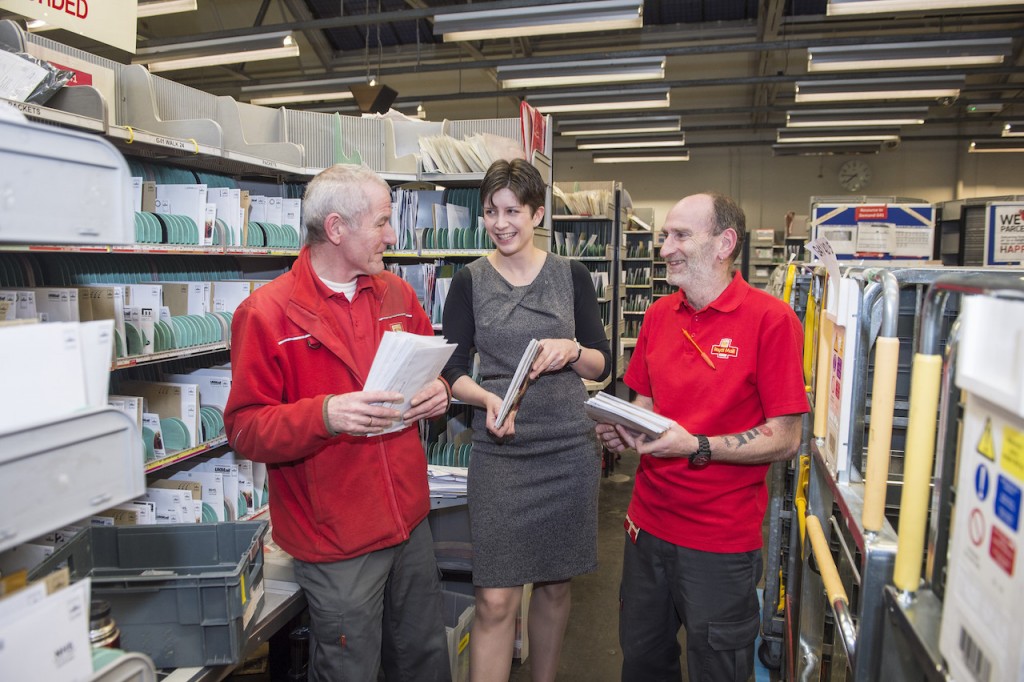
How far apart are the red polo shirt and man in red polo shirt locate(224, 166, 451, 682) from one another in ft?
2.39

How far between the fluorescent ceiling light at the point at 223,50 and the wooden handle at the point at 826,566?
7613 mm

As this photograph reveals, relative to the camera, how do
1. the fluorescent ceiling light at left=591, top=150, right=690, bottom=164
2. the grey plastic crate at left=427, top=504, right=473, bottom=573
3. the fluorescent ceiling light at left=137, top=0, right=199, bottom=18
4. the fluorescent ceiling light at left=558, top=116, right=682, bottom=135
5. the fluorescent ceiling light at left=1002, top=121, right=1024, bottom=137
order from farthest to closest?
the fluorescent ceiling light at left=591, top=150, right=690, bottom=164, the fluorescent ceiling light at left=1002, top=121, right=1024, bottom=137, the fluorescent ceiling light at left=558, top=116, right=682, bottom=135, the fluorescent ceiling light at left=137, top=0, right=199, bottom=18, the grey plastic crate at left=427, top=504, right=473, bottom=573

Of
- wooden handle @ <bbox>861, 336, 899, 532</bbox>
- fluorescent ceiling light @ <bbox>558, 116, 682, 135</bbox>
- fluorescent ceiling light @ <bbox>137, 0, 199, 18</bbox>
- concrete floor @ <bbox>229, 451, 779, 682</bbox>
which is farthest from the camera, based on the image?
fluorescent ceiling light @ <bbox>558, 116, 682, 135</bbox>

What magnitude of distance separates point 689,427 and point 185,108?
310 centimetres

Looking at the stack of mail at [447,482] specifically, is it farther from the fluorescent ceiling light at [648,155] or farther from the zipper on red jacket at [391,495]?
the fluorescent ceiling light at [648,155]

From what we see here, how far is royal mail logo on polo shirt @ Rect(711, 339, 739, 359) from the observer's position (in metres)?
1.99

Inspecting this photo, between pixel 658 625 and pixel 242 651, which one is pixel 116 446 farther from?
pixel 658 625

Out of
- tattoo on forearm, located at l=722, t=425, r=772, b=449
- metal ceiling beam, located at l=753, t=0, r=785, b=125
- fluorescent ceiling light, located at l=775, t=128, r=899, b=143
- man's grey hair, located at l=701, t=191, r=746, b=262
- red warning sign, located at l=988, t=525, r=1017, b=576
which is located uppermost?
metal ceiling beam, located at l=753, t=0, r=785, b=125

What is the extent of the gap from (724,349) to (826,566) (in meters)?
0.72

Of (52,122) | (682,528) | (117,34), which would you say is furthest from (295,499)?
(117,34)

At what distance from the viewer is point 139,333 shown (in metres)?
2.60

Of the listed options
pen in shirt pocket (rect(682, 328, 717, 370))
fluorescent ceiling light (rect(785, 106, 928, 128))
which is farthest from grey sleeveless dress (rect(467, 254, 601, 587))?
fluorescent ceiling light (rect(785, 106, 928, 128))

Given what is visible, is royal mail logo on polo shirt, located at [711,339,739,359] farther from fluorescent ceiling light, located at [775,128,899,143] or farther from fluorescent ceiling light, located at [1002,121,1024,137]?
fluorescent ceiling light, located at [1002,121,1024,137]

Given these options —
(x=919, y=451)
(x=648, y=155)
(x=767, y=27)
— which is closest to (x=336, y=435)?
(x=919, y=451)
